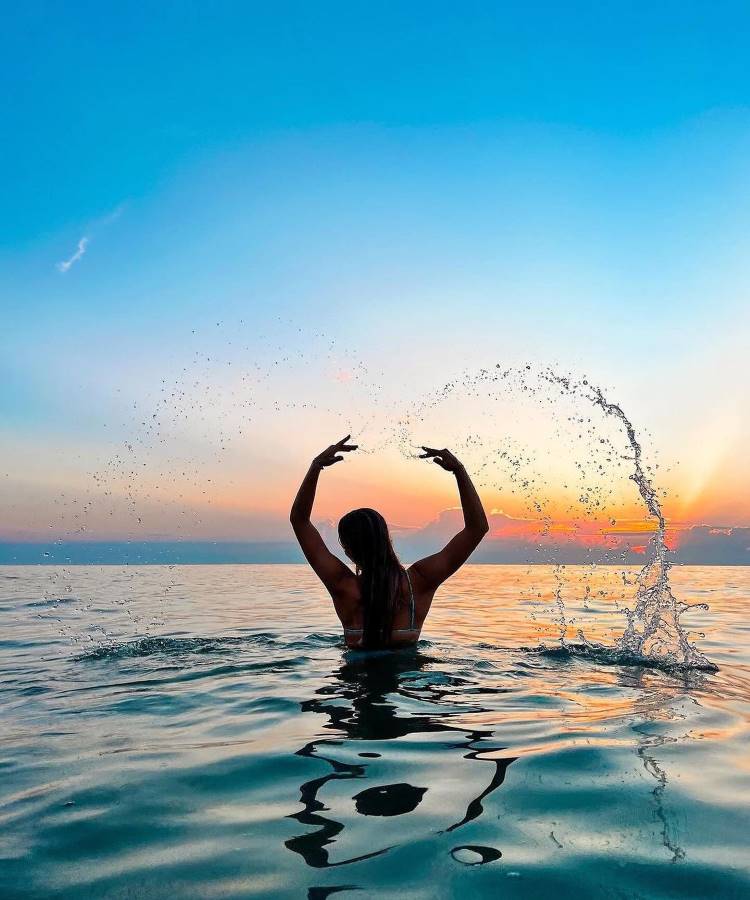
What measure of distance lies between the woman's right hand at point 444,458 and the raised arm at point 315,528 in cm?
74

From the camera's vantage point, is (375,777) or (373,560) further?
(373,560)

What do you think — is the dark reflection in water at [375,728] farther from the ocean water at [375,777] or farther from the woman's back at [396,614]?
the woman's back at [396,614]

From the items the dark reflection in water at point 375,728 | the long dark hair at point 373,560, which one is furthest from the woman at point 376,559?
the dark reflection in water at point 375,728

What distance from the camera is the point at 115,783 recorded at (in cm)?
393

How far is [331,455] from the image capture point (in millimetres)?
6941

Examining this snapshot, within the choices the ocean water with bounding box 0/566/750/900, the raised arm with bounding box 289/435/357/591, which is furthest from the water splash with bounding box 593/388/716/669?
the raised arm with bounding box 289/435/357/591

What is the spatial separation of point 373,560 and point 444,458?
1.22 m

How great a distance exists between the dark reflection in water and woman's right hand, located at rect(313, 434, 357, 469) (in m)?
2.09

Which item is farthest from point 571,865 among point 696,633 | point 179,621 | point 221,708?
point 179,621

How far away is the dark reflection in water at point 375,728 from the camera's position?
3230 millimetres

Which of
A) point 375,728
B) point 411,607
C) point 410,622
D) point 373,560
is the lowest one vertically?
point 375,728

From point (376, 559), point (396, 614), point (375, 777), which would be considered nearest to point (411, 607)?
point (396, 614)

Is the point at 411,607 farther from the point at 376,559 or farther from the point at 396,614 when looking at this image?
the point at 376,559

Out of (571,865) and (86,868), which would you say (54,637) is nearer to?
(86,868)
